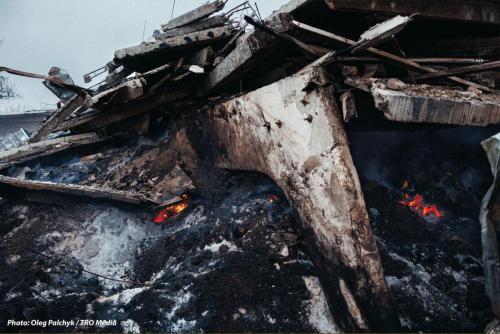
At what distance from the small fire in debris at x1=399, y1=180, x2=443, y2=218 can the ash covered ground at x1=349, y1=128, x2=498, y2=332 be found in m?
0.06

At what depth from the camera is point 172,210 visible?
4402mm

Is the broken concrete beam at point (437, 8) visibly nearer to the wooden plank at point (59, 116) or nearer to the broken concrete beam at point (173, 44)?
Answer: the broken concrete beam at point (173, 44)

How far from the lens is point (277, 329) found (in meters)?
2.64

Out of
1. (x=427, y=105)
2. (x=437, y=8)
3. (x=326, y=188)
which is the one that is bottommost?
(x=326, y=188)

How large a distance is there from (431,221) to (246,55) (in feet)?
9.65

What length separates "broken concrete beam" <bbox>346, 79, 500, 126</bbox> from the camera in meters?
2.45

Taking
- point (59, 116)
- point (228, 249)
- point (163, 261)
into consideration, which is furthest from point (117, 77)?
point (228, 249)

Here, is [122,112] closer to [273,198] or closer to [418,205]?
[273,198]

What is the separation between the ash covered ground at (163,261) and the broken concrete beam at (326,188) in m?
0.37

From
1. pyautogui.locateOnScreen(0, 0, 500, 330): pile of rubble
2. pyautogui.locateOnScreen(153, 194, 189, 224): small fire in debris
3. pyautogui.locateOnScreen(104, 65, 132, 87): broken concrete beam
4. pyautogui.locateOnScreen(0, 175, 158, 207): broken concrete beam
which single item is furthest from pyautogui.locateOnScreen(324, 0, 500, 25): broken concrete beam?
pyautogui.locateOnScreen(104, 65, 132, 87): broken concrete beam

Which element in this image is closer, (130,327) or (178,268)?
(130,327)

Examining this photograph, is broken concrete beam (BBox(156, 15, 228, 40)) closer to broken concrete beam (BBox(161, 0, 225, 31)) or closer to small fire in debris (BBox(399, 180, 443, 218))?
broken concrete beam (BBox(161, 0, 225, 31))

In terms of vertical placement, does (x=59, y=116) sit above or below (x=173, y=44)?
below

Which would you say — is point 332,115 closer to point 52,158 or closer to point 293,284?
point 293,284
